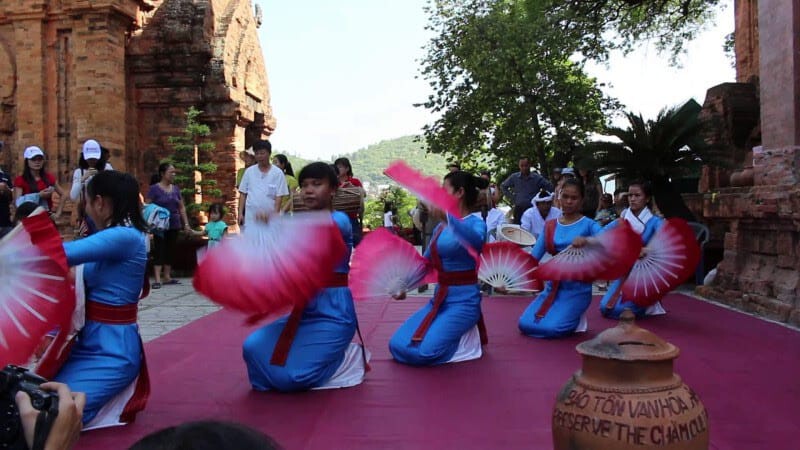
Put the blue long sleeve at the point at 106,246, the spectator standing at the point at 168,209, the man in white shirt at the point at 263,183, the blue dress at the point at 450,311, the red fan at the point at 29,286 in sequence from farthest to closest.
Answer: the spectator standing at the point at 168,209 < the man in white shirt at the point at 263,183 < the blue dress at the point at 450,311 < the blue long sleeve at the point at 106,246 < the red fan at the point at 29,286

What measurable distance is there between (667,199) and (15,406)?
7.58 m

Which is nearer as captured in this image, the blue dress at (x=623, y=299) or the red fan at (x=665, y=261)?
the red fan at (x=665, y=261)

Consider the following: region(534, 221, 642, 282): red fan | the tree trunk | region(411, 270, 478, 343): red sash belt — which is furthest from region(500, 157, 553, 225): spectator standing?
region(411, 270, 478, 343): red sash belt

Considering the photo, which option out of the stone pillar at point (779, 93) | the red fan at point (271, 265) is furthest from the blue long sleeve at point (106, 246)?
the stone pillar at point (779, 93)

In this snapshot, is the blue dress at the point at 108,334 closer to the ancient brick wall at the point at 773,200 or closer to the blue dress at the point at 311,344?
the blue dress at the point at 311,344

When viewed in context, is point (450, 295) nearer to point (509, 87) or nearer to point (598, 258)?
point (598, 258)

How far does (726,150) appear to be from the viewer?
26.9ft

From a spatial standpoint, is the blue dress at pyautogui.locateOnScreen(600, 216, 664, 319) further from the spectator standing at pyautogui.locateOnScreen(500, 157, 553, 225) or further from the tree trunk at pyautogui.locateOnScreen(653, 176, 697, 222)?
the spectator standing at pyautogui.locateOnScreen(500, 157, 553, 225)

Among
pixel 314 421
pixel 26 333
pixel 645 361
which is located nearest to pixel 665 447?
pixel 645 361

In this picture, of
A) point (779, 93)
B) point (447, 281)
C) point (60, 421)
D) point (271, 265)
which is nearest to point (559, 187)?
point (779, 93)

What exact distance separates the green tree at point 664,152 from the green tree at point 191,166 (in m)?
7.05

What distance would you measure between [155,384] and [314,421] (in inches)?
50.4

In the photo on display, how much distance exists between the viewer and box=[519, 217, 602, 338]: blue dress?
5238 millimetres

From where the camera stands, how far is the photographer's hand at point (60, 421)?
1.24 m
